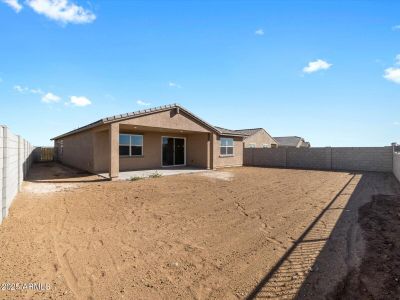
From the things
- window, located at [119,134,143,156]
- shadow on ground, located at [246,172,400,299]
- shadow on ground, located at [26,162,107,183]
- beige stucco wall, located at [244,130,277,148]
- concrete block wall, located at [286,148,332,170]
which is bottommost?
shadow on ground, located at [246,172,400,299]

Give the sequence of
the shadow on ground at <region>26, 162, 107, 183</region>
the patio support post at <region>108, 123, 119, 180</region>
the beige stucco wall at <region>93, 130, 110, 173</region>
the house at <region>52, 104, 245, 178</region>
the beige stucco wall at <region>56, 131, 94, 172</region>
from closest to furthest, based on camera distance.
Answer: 1. the patio support post at <region>108, 123, 119, 180</region>
2. the shadow on ground at <region>26, 162, 107, 183</region>
3. the house at <region>52, 104, 245, 178</region>
4. the beige stucco wall at <region>93, 130, 110, 173</region>
5. the beige stucco wall at <region>56, 131, 94, 172</region>

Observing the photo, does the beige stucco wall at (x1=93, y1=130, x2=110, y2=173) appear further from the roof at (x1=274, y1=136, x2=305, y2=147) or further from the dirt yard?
the roof at (x1=274, y1=136, x2=305, y2=147)

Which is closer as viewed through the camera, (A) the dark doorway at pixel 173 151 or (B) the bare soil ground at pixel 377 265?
(B) the bare soil ground at pixel 377 265

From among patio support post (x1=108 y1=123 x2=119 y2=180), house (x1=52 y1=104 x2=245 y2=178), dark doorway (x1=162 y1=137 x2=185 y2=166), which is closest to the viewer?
patio support post (x1=108 y1=123 x2=119 y2=180)

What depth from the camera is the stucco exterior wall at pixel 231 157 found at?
734 inches

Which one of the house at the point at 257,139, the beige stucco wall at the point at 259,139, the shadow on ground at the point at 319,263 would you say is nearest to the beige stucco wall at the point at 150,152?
the house at the point at 257,139

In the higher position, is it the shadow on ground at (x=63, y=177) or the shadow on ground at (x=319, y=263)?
the shadow on ground at (x=63, y=177)

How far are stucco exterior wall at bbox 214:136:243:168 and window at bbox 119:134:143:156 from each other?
18.3 ft

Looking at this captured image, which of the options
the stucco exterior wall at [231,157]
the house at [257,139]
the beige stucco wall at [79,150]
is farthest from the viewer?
the house at [257,139]

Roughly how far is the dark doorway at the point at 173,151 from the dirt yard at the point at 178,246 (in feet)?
29.8

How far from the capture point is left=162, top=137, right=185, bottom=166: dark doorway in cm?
1700

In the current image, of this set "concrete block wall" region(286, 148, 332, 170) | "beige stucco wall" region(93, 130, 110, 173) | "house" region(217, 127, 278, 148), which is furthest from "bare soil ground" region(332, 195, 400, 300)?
"house" region(217, 127, 278, 148)

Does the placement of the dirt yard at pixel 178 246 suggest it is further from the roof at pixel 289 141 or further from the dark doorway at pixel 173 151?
the roof at pixel 289 141

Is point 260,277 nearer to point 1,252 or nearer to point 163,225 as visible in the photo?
point 163,225
